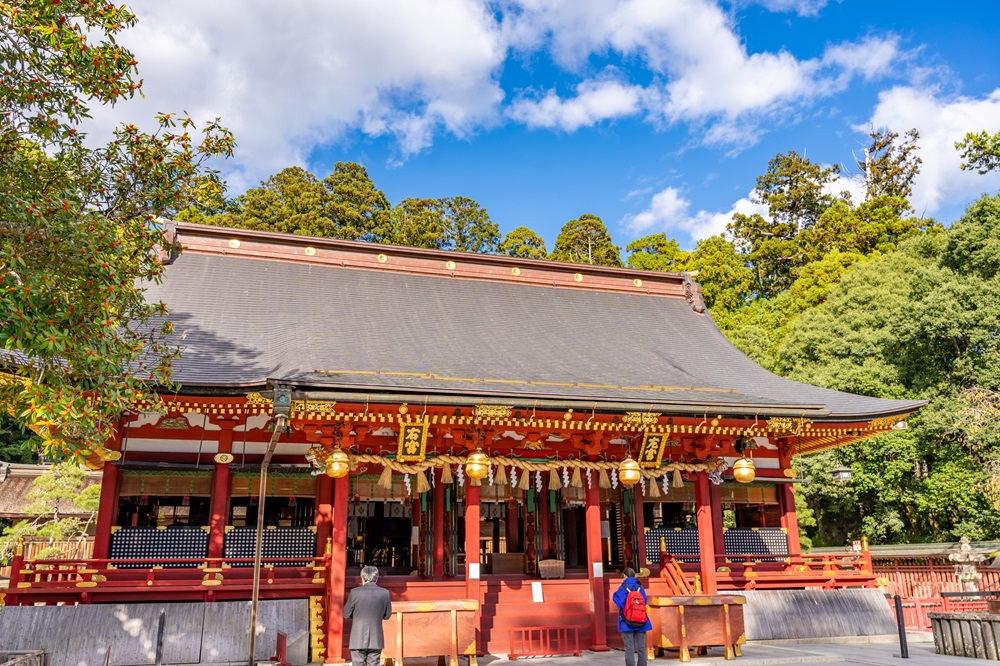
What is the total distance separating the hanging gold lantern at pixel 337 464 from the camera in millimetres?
10984

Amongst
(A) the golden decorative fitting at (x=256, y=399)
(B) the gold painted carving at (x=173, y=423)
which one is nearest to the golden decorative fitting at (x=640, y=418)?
(A) the golden decorative fitting at (x=256, y=399)

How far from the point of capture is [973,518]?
22.3 metres

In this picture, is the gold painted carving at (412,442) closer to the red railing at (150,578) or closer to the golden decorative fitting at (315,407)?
the golden decorative fitting at (315,407)

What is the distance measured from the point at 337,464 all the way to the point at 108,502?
4.73 m

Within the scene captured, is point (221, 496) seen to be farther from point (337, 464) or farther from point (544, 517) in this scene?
point (544, 517)

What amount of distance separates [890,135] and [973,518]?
135 ft

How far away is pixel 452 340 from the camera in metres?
15.6

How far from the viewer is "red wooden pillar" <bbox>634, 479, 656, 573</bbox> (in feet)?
48.7

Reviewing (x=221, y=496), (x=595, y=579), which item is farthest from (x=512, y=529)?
(x=221, y=496)

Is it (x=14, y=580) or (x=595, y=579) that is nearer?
(x=14, y=580)

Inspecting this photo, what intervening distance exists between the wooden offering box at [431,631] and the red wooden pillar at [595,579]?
2.60m

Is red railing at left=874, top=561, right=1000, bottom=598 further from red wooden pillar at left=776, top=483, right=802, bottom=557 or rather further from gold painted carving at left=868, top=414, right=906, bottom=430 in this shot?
gold painted carving at left=868, top=414, right=906, bottom=430

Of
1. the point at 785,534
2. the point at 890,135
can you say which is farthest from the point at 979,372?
the point at 890,135

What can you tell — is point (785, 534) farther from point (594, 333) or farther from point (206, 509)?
point (206, 509)
